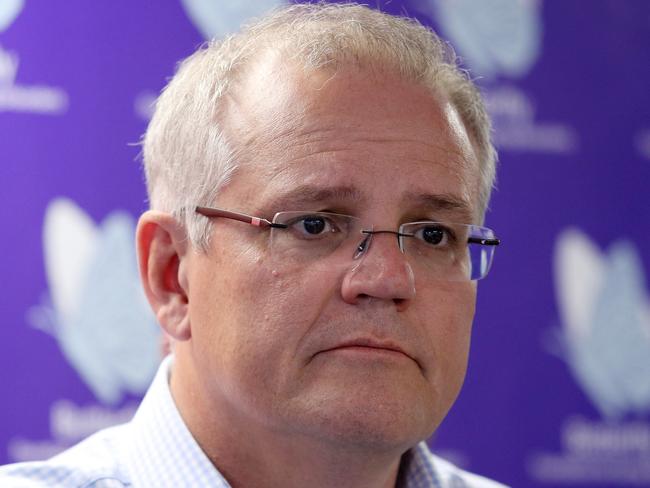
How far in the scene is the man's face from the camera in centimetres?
150

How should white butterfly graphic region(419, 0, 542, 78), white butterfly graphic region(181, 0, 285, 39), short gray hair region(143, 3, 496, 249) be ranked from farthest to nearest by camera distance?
white butterfly graphic region(419, 0, 542, 78) < white butterfly graphic region(181, 0, 285, 39) < short gray hair region(143, 3, 496, 249)

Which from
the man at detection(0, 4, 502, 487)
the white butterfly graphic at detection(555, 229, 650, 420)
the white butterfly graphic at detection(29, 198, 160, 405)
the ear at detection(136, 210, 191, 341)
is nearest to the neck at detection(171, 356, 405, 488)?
the man at detection(0, 4, 502, 487)

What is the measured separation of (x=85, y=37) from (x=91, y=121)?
294 mm

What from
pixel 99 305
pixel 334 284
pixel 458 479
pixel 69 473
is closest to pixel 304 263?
pixel 334 284

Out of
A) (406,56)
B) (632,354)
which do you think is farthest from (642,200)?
(406,56)

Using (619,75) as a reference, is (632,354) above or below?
below

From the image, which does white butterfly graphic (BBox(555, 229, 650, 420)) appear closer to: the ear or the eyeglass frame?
the eyeglass frame

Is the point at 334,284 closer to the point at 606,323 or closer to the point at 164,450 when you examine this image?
the point at 164,450

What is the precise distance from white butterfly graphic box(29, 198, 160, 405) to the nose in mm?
1719

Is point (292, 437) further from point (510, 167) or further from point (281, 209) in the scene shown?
point (510, 167)

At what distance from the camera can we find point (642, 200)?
3.31 m

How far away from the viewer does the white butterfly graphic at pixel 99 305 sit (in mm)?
3062

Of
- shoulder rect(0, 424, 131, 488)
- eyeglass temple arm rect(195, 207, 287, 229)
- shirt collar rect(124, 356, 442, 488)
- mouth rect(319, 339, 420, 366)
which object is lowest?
shoulder rect(0, 424, 131, 488)

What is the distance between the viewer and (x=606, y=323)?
3.29 meters
